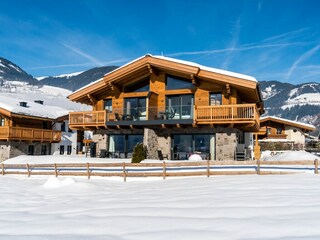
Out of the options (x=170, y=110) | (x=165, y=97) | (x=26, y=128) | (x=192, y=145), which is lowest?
(x=192, y=145)

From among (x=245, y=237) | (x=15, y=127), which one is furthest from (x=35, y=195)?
(x=15, y=127)

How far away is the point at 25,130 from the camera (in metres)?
28.7

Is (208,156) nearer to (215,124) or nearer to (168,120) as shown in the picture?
(215,124)

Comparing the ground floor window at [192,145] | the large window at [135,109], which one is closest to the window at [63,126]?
the large window at [135,109]

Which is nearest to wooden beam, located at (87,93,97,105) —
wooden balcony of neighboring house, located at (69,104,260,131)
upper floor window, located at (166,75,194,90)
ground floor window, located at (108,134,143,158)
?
wooden balcony of neighboring house, located at (69,104,260,131)

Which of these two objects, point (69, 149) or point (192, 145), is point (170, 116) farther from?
point (69, 149)

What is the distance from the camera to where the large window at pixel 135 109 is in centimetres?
2267

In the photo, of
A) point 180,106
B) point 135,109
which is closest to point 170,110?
point 180,106

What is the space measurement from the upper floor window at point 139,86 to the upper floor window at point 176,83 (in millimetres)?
1706

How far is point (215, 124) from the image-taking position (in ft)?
67.3

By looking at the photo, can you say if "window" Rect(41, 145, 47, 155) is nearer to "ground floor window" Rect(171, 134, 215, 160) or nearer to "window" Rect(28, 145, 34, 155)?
"window" Rect(28, 145, 34, 155)

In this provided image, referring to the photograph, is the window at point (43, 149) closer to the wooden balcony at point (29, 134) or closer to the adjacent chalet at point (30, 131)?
the adjacent chalet at point (30, 131)

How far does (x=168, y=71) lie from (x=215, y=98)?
157 inches

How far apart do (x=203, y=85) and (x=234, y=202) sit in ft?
50.1
